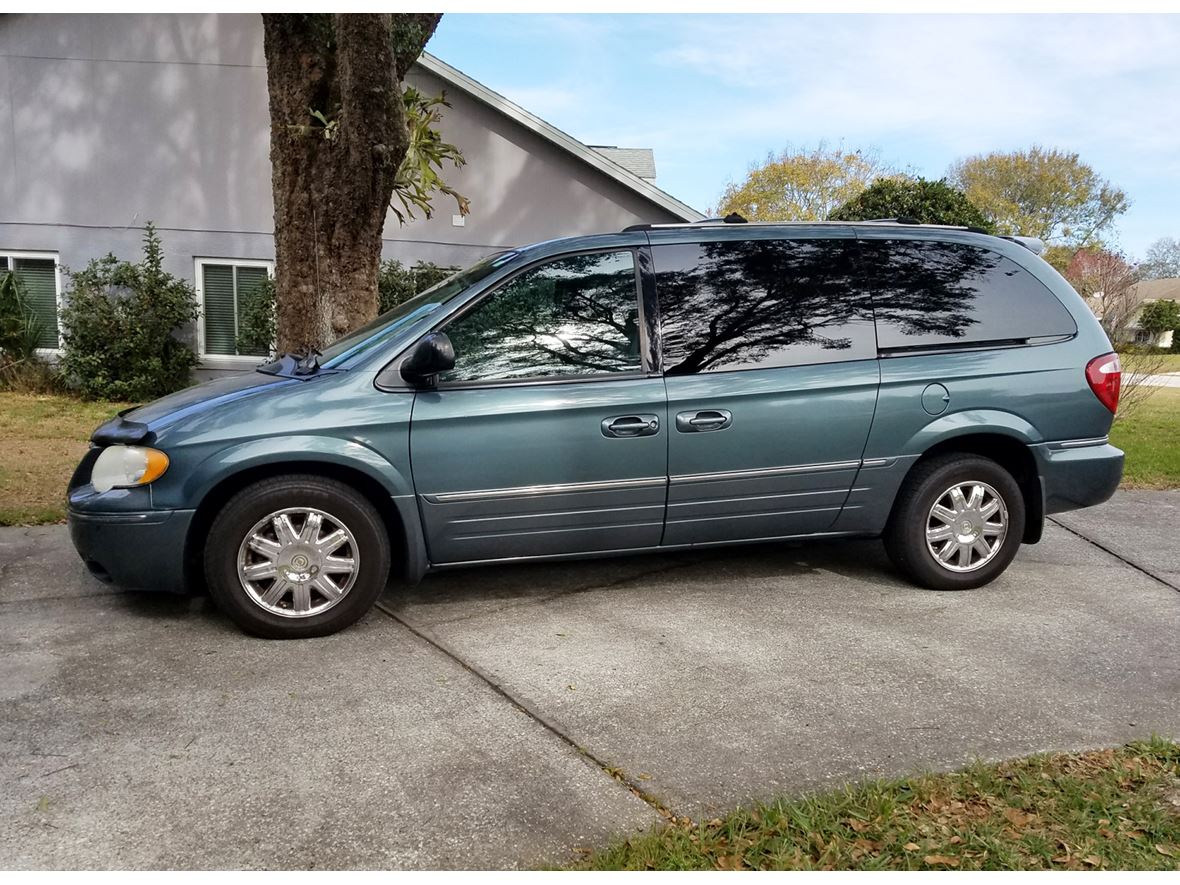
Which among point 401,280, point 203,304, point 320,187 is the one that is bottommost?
point 203,304

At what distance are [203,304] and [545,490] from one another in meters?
10.8

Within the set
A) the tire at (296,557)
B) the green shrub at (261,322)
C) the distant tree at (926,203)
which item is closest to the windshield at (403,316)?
the tire at (296,557)

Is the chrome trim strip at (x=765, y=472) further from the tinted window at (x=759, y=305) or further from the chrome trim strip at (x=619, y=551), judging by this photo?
the tinted window at (x=759, y=305)

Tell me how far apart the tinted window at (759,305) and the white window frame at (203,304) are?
1014 cm

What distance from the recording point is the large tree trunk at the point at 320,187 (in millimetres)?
7297

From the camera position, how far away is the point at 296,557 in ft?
14.4

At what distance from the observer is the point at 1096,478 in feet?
17.0

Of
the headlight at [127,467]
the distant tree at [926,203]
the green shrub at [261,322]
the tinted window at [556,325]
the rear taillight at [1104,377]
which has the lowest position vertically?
the headlight at [127,467]

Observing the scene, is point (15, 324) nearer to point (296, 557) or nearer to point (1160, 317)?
point (296, 557)

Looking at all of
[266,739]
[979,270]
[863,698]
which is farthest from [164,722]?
[979,270]

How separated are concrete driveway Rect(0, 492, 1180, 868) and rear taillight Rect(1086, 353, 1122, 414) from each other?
1.06 metres

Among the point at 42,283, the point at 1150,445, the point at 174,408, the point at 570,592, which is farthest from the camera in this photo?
the point at 42,283

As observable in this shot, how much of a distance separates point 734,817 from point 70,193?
547 inches

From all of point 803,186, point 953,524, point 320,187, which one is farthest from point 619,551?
point 803,186
